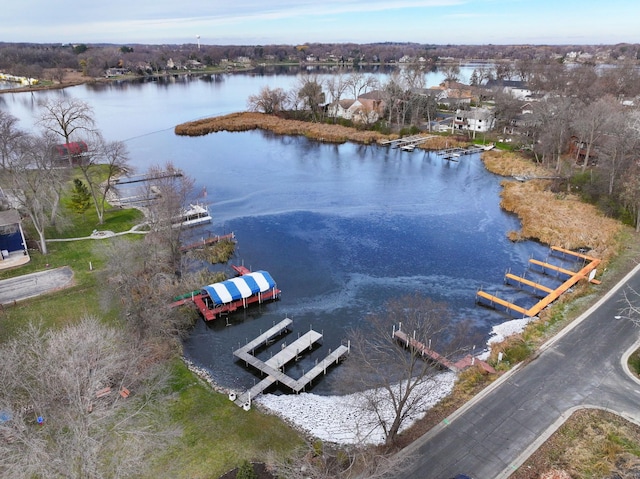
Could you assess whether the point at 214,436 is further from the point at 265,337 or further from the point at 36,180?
the point at 36,180

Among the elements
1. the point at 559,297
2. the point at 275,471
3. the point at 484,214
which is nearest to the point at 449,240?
the point at 484,214

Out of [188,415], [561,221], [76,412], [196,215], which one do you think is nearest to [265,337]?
[188,415]

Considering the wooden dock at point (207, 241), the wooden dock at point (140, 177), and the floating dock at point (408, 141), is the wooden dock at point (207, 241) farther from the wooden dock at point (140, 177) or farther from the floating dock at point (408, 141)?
the floating dock at point (408, 141)

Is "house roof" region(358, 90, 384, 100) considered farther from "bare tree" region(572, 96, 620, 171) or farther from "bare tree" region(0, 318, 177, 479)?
"bare tree" region(0, 318, 177, 479)

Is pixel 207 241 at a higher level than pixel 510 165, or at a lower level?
lower

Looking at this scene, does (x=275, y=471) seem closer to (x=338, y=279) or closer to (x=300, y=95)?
(x=338, y=279)

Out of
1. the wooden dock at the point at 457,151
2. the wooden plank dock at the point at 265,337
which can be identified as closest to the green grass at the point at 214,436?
the wooden plank dock at the point at 265,337

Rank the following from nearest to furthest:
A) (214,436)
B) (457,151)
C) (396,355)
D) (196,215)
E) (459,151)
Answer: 1. (214,436)
2. (396,355)
3. (196,215)
4. (459,151)
5. (457,151)
